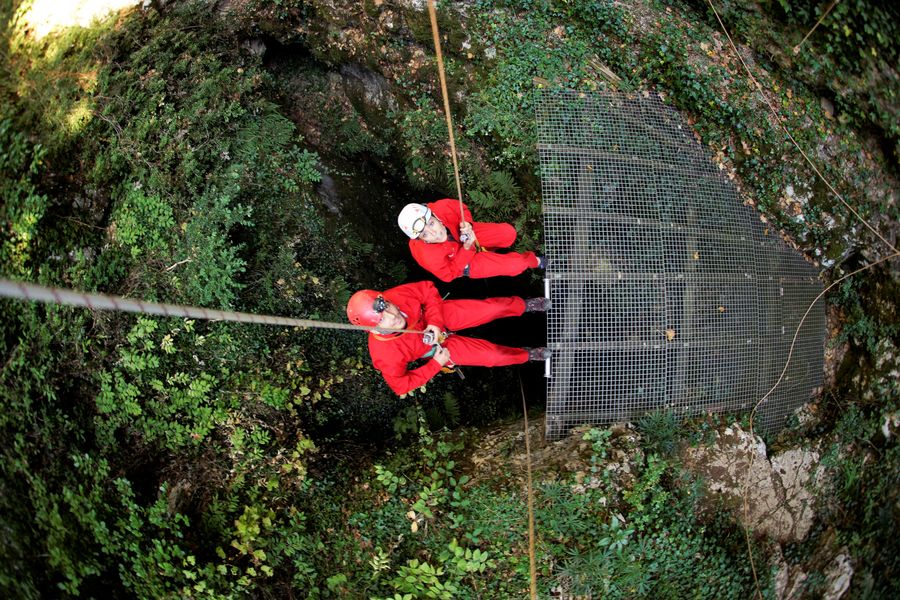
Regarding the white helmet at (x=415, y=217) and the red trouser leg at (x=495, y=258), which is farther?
the red trouser leg at (x=495, y=258)

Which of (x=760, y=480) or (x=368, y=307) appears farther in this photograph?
(x=760, y=480)

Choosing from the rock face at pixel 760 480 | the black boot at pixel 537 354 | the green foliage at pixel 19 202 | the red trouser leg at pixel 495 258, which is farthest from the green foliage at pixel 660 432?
the green foliage at pixel 19 202

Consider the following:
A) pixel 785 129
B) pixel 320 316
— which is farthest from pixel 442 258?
pixel 785 129

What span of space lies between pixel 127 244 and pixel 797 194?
280 inches

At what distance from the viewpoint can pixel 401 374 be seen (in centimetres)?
452

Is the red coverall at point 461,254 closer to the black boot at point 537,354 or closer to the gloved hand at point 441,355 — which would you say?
the gloved hand at point 441,355

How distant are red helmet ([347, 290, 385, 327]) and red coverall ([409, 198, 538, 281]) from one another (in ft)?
2.82

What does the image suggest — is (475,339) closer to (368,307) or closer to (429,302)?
(429,302)

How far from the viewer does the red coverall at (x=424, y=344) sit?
443cm

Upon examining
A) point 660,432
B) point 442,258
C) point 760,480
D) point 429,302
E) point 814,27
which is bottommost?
point 760,480

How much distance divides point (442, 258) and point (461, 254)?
226 millimetres

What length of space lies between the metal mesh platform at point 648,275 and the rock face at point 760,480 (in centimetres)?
36

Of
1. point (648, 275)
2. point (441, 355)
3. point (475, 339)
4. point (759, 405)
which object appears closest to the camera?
point (441, 355)

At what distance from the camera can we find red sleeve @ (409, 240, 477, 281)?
4695 mm
